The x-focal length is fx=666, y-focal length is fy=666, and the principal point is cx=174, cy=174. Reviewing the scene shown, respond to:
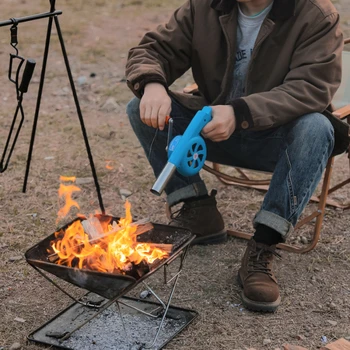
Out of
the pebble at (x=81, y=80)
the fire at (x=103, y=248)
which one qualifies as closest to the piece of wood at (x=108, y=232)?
the fire at (x=103, y=248)

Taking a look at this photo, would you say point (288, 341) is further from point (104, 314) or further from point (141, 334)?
point (104, 314)

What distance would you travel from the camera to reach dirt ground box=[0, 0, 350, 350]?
271 cm

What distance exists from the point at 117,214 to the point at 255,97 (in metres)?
1.29

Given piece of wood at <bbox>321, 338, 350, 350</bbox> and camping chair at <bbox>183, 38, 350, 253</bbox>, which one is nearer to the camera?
piece of wood at <bbox>321, 338, 350, 350</bbox>

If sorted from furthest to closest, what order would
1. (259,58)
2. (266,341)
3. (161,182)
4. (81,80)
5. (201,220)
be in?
(81,80), (201,220), (259,58), (266,341), (161,182)

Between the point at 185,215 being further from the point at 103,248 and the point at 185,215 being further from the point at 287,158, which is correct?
the point at 103,248

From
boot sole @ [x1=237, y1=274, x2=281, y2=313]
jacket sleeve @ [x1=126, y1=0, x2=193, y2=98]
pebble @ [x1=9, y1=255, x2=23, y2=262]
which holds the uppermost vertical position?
jacket sleeve @ [x1=126, y1=0, x2=193, y2=98]

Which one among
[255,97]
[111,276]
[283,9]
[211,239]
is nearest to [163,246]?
[111,276]

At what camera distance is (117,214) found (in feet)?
12.3

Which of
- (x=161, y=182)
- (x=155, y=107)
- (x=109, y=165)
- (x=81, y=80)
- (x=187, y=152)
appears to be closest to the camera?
(x=161, y=182)

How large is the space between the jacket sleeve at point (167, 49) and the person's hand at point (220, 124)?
1.47 feet

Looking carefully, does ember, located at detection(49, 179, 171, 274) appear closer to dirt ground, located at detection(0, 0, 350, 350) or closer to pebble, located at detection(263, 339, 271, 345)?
dirt ground, located at detection(0, 0, 350, 350)

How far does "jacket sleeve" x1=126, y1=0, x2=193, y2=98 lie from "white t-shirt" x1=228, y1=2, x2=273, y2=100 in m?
0.24

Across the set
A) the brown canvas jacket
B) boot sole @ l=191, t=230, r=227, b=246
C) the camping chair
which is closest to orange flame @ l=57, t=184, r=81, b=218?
boot sole @ l=191, t=230, r=227, b=246
